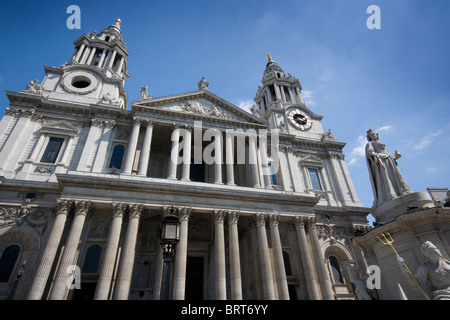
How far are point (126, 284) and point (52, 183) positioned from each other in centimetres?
1030

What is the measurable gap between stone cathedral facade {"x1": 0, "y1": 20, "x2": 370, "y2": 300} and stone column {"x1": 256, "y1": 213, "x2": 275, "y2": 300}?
0.07 meters

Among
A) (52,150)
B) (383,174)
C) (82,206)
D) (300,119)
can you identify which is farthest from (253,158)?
(52,150)

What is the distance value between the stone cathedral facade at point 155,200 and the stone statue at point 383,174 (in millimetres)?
6094

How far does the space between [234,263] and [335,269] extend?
11.0 meters

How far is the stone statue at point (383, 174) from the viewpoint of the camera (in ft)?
36.2

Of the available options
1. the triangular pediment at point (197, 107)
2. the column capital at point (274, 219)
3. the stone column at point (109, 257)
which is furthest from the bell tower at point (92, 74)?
the column capital at point (274, 219)

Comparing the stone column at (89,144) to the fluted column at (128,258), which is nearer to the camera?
the fluted column at (128,258)

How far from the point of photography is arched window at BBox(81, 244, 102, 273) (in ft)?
57.3

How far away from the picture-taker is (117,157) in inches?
896

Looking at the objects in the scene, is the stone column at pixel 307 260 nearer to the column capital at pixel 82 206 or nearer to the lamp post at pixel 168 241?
the lamp post at pixel 168 241

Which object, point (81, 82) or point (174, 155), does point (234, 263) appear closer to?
point (174, 155)
